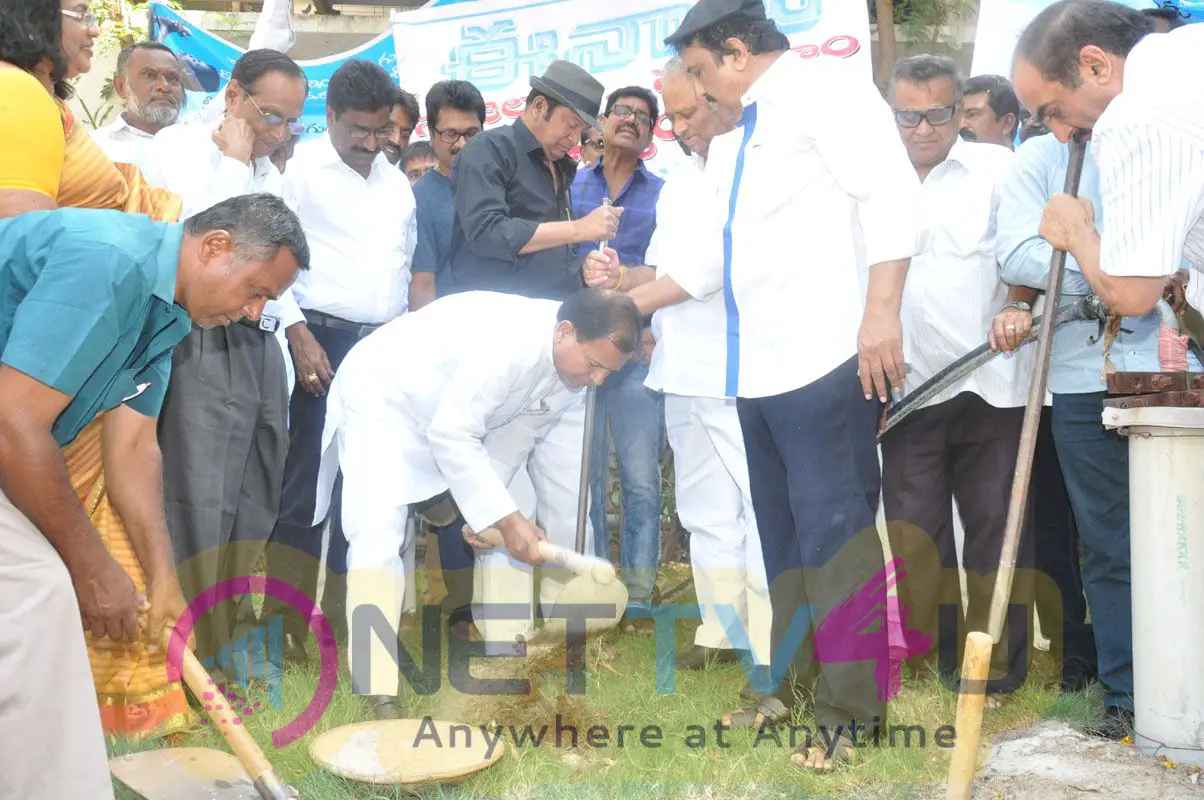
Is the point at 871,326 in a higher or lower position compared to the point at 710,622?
higher

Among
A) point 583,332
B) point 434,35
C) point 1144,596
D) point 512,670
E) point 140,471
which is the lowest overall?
point 512,670

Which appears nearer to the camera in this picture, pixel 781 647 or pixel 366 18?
pixel 781 647

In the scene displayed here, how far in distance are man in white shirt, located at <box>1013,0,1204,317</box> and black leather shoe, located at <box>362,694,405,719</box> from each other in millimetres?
2312

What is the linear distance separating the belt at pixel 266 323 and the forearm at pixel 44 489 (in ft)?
5.28

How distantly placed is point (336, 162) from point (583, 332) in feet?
4.96

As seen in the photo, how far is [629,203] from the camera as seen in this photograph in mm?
5098

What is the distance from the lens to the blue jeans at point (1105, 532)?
132 inches

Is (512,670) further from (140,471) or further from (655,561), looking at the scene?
(140,471)

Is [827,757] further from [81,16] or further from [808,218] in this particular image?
[81,16]

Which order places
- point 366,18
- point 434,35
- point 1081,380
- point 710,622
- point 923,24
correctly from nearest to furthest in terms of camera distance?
point 1081,380, point 710,622, point 434,35, point 923,24, point 366,18

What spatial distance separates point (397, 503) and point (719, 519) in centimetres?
122

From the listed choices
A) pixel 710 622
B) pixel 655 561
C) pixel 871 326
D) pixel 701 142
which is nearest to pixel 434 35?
pixel 701 142

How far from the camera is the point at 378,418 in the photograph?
4.00 meters

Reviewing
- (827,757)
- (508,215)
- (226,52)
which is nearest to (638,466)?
(508,215)
